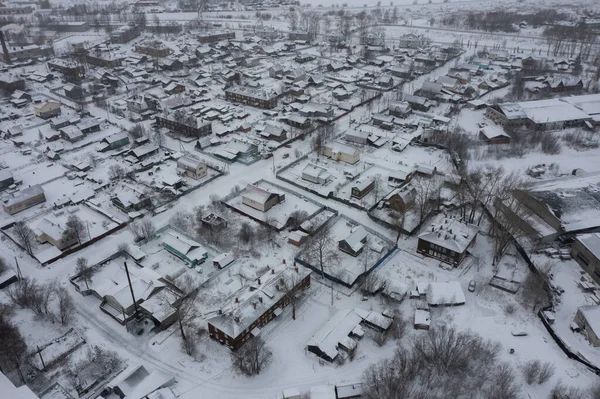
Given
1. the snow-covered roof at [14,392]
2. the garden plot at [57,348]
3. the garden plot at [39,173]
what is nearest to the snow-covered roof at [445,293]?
the garden plot at [57,348]

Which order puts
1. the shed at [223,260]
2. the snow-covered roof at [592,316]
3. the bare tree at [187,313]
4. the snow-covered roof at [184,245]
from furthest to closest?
1. the snow-covered roof at [184,245]
2. the shed at [223,260]
3. the bare tree at [187,313]
4. the snow-covered roof at [592,316]

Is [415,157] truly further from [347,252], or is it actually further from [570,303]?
[570,303]

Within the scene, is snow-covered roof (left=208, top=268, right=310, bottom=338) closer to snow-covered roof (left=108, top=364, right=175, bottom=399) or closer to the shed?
the shed

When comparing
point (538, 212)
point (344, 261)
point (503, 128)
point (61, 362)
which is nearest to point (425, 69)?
point (503, 128)

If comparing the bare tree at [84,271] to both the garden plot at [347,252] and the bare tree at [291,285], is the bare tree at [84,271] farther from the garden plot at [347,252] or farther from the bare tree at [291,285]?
the garden plot at [347,252]

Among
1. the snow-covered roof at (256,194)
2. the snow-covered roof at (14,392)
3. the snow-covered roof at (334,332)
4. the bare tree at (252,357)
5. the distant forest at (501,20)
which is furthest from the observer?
the distant forest at (501,20)

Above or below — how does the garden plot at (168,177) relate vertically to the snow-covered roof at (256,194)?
below

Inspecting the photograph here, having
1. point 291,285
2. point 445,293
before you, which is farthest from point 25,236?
point 445,293
